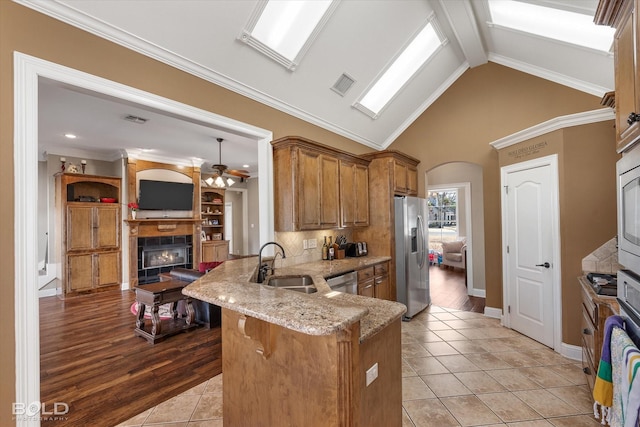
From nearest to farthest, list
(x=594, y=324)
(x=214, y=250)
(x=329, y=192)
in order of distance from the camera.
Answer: (x=594, y=324)
(x=329, y=192)
(x=214, y=250)

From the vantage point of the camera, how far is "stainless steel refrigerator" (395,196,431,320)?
13.8 feet

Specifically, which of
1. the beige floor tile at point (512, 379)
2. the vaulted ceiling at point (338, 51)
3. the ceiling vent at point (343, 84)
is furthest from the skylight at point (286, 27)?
the beige floor tile at point (512, 379)

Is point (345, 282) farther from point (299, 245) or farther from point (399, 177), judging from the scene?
point (399, 177)

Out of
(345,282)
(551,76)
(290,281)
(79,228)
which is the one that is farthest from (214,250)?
(551,76)

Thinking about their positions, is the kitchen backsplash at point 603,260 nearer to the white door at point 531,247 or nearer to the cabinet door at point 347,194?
the white door at point 531,247

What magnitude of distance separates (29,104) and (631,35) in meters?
3.37

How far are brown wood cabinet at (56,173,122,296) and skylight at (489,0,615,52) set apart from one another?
7.66 metres

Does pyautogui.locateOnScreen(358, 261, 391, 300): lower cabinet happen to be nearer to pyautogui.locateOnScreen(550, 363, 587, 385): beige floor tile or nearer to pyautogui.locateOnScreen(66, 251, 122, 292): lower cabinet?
pyautogui.locateOnScreen(550, 363, 587, 385): beige floor tile

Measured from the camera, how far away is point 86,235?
5859 mm

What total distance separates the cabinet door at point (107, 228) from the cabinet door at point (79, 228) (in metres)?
0.12

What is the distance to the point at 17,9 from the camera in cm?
175

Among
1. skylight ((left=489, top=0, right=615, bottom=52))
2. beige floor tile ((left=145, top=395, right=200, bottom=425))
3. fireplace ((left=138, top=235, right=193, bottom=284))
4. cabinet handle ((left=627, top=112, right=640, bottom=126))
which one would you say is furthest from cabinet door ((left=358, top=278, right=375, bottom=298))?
fireplace ((left=138, top=235, right=193, bottom=284))

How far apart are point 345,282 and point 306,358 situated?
2.16 metres

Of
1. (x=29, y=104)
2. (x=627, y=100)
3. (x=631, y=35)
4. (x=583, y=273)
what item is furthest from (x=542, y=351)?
(x=29, y=104)
